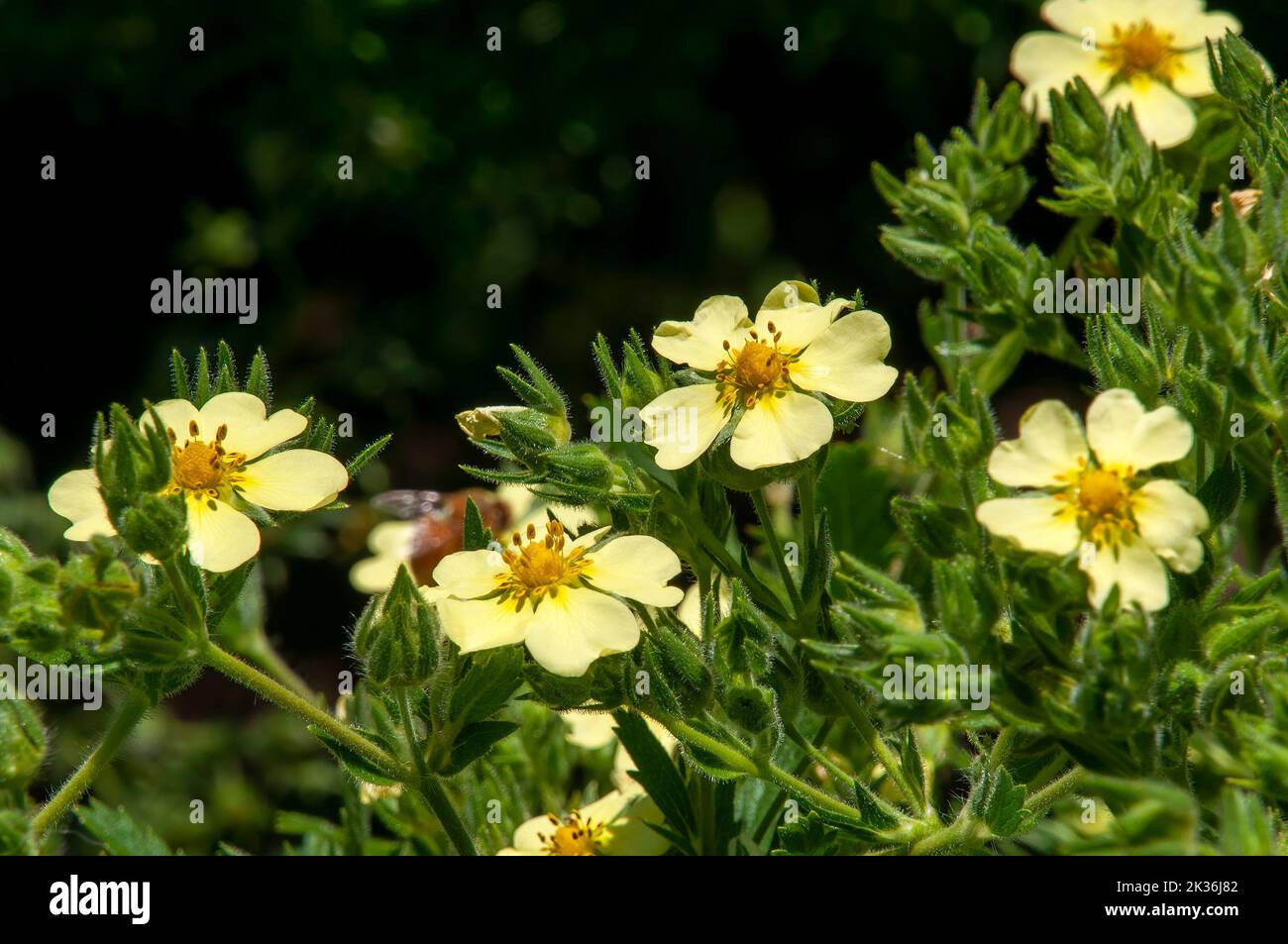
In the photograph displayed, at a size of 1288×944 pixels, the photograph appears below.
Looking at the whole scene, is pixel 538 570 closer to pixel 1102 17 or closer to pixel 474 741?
pixel 474 741

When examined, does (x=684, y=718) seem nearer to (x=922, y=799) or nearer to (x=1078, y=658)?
(x=922, y=799)

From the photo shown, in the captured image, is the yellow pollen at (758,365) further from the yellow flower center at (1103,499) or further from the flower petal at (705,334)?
the yellow flower center at (1103,499)

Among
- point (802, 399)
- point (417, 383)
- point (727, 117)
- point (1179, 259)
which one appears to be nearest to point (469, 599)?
point (802, 399)

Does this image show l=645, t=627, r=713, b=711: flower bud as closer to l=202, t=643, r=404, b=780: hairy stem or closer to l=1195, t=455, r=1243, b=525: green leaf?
l=202, t=643, r=404, b=780: hairy stem

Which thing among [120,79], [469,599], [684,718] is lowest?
[684,718]

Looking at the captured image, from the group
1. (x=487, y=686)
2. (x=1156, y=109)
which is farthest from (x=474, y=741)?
(x=1156, y=109)
